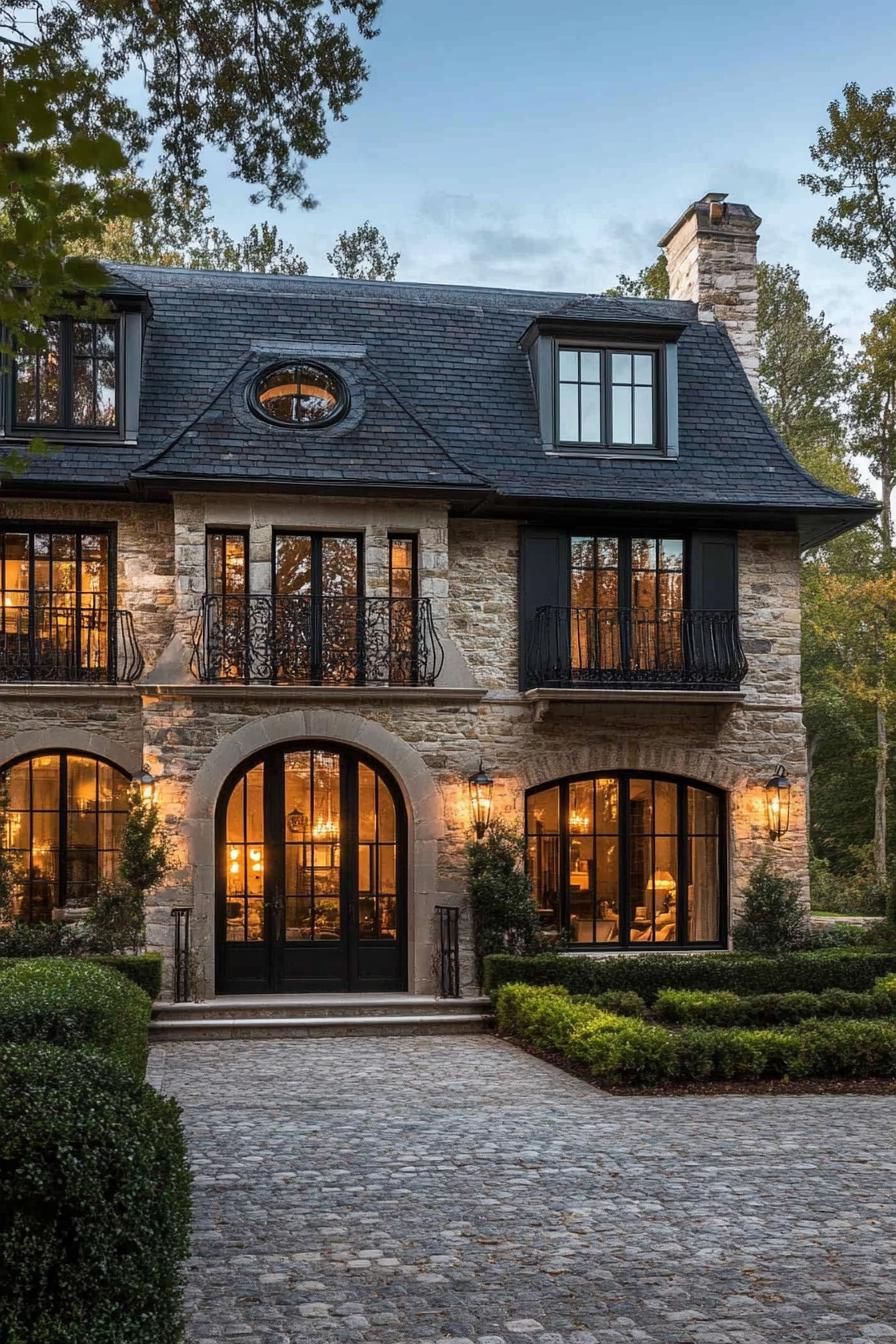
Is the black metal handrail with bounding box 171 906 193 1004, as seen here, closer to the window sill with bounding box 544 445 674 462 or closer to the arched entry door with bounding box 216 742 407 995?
the arched entry door with bounding box 216 742 407 995

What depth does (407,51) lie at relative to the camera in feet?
24.4

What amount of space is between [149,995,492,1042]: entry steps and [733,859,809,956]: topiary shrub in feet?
11.8

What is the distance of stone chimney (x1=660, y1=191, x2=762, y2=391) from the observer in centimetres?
2009

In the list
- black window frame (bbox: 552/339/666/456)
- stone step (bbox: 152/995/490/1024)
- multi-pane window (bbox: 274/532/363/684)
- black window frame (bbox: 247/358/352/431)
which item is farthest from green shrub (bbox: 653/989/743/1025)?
black window frame (bbox: 247/358/352/431)

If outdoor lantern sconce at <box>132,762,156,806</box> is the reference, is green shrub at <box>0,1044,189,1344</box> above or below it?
below

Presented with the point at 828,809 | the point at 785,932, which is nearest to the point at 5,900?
the point at 785,932

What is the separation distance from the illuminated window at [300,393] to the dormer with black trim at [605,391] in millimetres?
2666

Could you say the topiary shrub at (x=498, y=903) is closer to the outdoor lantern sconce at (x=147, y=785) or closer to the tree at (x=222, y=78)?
the outdoor lantern sconce at (x=147, y=785)

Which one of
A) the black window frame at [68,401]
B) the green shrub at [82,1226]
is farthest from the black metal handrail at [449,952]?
the green shrub at [82,1226]

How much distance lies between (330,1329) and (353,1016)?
32.0 ft

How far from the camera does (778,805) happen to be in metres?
17.7

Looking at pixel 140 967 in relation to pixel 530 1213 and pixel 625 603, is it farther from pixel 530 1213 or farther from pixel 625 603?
pixel 530 1213

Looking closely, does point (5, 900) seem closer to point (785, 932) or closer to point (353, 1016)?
point (353, 1016)

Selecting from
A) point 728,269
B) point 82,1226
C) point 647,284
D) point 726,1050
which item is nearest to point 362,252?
point 647,284
